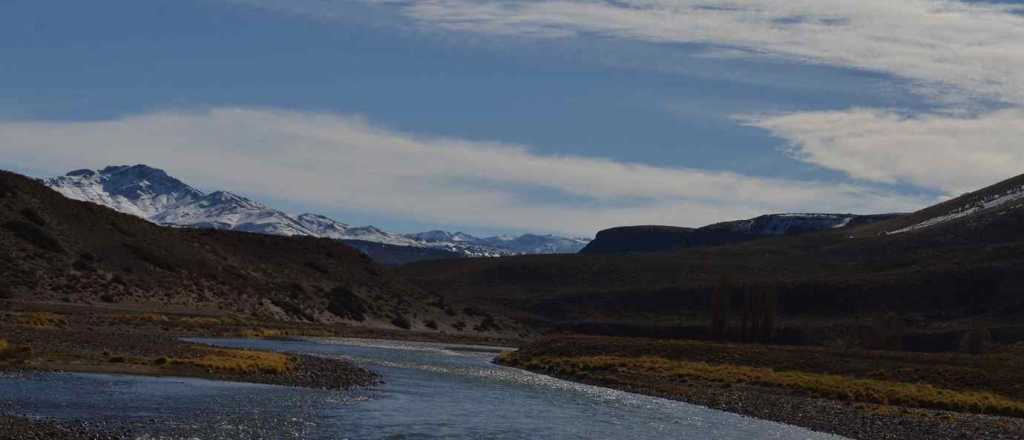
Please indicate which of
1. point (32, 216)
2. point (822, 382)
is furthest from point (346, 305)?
point (822, 382)

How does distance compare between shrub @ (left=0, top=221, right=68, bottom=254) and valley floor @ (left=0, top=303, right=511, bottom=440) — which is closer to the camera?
valley floor @ (left=0, top=303, right=511, bottom=440)

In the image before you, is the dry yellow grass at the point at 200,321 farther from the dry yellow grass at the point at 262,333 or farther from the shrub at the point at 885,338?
the shrub at the point at 885,338

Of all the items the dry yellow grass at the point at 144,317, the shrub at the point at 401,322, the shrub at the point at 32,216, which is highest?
the shrub at the point at 32,216

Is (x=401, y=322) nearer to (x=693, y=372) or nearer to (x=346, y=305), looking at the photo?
(x=346, y=305)

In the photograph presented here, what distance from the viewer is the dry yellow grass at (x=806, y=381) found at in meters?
63.4

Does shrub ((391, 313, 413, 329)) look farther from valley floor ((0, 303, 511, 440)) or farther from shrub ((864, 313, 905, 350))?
valley floor ((0, 303, 511, 440))

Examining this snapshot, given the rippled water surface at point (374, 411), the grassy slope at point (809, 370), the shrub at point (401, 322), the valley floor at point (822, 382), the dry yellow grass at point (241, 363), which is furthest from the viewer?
the shrub at point (401, 322)

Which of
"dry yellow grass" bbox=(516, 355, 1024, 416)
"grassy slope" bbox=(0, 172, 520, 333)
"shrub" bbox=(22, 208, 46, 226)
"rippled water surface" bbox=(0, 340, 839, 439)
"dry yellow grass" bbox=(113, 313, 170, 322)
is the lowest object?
"rippled water surface" bbox=(0, 340, 839, 439)

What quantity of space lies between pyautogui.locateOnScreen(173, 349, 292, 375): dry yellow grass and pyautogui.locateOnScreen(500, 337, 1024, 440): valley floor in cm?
2051

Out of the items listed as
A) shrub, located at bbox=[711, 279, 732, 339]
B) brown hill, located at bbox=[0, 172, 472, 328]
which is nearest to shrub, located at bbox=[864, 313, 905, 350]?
shrub, located at bbox=[711, 279, 732, 339]

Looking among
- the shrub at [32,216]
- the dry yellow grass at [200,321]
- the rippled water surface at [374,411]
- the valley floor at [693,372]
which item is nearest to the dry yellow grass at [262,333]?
the valley floor at [693,372]

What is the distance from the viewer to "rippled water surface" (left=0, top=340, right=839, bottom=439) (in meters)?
41.5

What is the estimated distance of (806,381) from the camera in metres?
73.2

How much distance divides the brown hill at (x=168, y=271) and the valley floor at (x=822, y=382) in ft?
170
